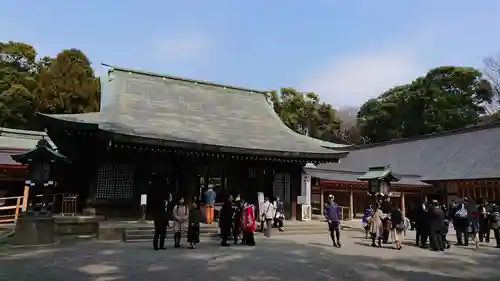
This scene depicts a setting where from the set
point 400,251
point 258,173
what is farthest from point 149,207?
point 400,251

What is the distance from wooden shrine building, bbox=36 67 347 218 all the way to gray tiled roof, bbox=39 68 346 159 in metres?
Result: 0.05

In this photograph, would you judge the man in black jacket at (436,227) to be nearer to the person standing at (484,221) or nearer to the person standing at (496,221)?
the person standing at (496,221)

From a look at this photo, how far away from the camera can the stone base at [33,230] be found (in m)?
10.8

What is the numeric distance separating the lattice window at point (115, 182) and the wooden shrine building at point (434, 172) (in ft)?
38.2

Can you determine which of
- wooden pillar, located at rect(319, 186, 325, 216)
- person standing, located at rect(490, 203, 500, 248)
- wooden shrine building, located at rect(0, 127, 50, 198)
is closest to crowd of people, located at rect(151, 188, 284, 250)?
person standing, located at rect(490, 203, 500, 248)

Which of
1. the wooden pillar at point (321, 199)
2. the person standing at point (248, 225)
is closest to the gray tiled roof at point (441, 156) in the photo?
the wooden pillar at point (321, 199)

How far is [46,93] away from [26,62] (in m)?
8.17

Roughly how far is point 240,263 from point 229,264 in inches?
10.8

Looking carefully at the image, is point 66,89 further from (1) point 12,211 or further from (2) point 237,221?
(2) point 237,221

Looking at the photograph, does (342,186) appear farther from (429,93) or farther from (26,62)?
(26,62)

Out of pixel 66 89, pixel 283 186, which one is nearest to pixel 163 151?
pixel 283 186

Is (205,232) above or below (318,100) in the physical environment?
below

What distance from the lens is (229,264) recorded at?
876 cm

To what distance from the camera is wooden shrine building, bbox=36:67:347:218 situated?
47.5ft
